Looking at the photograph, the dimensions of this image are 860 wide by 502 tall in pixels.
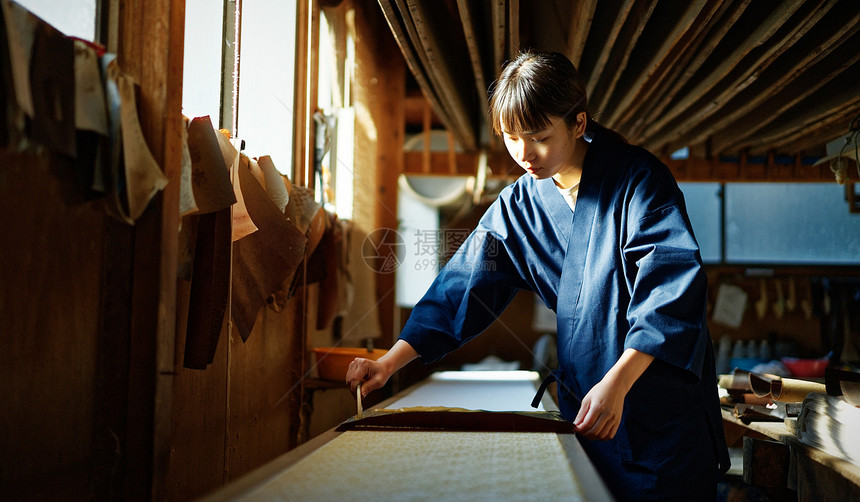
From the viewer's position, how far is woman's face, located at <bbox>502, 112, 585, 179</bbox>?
5.07ft

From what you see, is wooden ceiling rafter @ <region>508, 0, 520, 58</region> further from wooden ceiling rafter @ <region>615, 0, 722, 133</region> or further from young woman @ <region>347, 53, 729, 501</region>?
young woman @ <region>347, 53, 729, 501</region>

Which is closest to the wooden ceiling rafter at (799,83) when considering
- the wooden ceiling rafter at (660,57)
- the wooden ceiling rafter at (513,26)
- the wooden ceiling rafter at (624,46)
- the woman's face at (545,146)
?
the wooden ceiling rafter at (660,57)

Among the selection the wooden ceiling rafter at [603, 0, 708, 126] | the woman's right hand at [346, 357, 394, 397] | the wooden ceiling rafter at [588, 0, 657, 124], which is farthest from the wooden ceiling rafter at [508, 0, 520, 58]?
the woman's right hand at [346, 357, 394, 397]

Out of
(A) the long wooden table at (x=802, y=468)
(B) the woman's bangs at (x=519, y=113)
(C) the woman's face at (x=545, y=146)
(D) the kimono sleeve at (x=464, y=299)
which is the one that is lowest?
(A) the long wooden table at (x=802, y=468)

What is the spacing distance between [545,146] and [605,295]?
368mm

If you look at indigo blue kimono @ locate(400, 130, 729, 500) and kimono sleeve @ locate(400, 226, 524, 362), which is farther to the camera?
kimono sleeve @ locate(400, 226, 524, 362)

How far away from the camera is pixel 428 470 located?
3.23 ft

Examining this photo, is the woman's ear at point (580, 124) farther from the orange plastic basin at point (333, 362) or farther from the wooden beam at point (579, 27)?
the orange plastic basin at point (333, 362)

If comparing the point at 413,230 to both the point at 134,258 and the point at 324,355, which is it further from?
the point at 134,258

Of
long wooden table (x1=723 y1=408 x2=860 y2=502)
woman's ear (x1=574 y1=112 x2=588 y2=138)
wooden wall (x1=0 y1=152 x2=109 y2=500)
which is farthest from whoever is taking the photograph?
woman's ear (x1=574 y1=112 x2=588 y2=138)

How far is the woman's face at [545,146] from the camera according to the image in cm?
154

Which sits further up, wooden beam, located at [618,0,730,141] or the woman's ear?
wooden beam, located at [618,0,730,141]

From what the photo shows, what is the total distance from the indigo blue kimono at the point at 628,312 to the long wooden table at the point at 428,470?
0.86 feet

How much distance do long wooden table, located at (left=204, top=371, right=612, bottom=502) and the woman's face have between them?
0.63 metres
